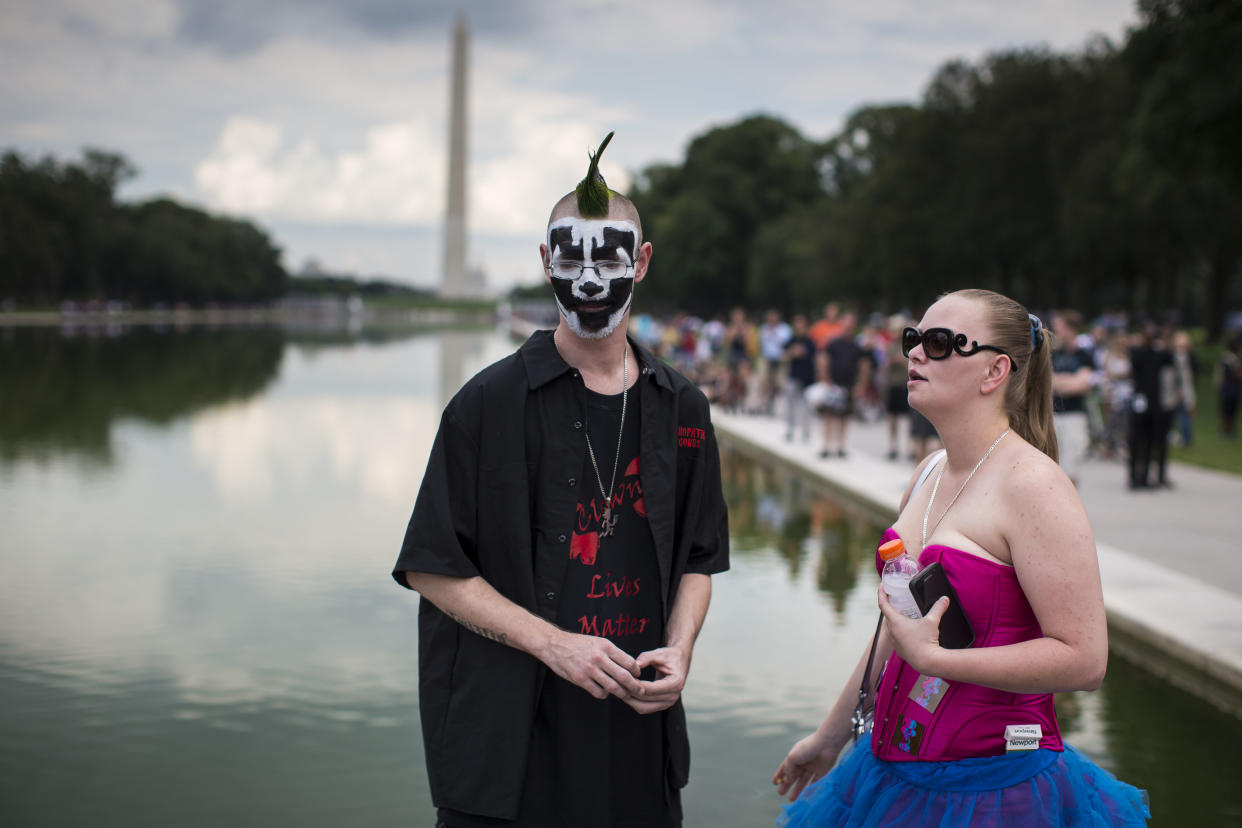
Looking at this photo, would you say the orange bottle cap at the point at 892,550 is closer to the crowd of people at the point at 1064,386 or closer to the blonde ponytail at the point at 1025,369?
the blonde ponytail at the point at 1025,369

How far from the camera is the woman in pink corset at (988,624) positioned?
2.49 metres

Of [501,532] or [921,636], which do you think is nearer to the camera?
[921,636]

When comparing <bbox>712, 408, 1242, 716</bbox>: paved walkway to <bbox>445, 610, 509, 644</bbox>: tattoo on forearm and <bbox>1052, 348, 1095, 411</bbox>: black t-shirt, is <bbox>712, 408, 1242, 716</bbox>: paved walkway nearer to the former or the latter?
<bbox>1052, 348, 1095, 411</bbox>: black t-shirt

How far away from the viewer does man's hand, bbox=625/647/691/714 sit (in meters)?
2.79

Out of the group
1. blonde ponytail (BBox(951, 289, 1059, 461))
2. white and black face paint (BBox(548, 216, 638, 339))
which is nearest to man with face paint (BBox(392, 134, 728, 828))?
white and black face paint (BBox(548, 216, 638, 339))

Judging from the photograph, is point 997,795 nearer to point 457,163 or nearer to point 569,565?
point 569,565

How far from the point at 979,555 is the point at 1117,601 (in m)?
6.39

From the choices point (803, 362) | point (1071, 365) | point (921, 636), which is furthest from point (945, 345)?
point (803, 362)

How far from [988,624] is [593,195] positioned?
1322mm

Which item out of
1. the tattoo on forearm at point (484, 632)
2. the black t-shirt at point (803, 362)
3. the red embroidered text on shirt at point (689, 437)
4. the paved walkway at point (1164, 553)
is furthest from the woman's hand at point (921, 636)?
the black t-shirt at point (803, 362)

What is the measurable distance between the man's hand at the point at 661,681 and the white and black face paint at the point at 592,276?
755 mm

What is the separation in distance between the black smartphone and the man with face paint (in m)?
0.56

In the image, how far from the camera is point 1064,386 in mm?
11773

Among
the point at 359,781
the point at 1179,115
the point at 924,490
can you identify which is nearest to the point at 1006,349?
the point at 924,490
